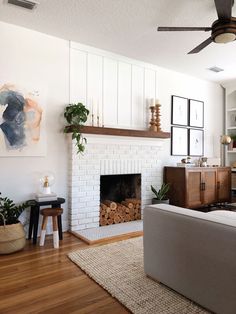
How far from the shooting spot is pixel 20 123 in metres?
2.87

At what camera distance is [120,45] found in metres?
3.31

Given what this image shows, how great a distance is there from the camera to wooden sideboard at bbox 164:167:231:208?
150 inches

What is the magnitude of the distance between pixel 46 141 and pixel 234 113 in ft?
12.9

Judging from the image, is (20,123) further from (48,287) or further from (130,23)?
(48,287)

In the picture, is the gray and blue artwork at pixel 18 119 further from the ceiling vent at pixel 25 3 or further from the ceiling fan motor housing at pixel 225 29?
the ceiling fan motor housing at pixel 225 29

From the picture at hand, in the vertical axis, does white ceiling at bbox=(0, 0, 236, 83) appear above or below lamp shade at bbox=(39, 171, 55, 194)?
above

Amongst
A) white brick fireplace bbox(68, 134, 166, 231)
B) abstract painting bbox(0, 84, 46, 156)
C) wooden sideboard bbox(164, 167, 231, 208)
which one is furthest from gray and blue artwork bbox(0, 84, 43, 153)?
wooden sideboard bbox(164, 167, 231, 208)

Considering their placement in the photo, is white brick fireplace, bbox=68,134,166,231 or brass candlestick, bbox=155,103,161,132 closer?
white brick fireplace, bbox=68,134,166,231

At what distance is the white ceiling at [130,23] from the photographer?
7.92ft

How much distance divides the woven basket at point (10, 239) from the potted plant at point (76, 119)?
3.89 feet

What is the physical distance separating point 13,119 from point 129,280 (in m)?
2.12

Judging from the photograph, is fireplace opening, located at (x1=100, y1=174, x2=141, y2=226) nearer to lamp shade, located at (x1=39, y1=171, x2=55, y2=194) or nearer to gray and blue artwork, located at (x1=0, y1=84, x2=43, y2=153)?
lamp shade, located at (x1=39, y1=171, x2=55, y2=194)

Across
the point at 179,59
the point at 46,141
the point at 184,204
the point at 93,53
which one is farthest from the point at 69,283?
the point at 179,59

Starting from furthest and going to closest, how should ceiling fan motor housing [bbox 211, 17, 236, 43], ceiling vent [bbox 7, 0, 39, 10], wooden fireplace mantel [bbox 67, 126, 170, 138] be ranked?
wooden fireplace mantel [bbox 67, 126, 170, 138] → ceiling vent [bbox 7, 0, 39, 10] → ceiling fan motor housing [bbox 211, 17, 236, 43]
